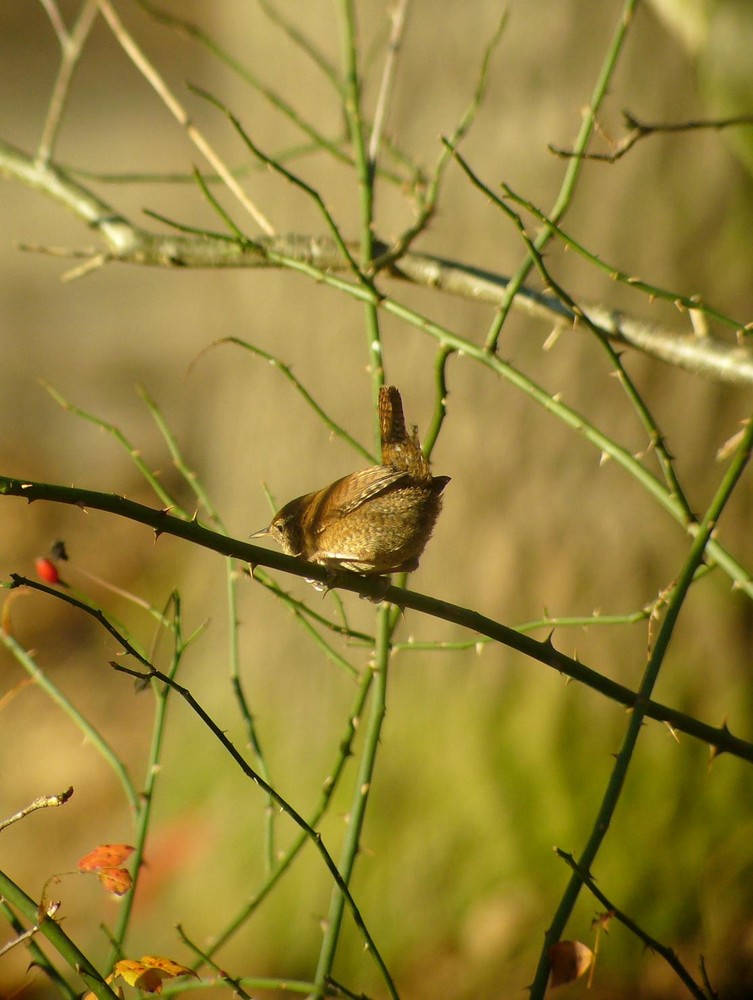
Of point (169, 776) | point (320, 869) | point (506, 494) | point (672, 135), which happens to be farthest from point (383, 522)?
point (169, 776)

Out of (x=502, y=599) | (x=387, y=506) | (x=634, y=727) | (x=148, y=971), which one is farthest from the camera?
(x=502, y=599)

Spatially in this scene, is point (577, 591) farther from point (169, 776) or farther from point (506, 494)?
point (169, 776)

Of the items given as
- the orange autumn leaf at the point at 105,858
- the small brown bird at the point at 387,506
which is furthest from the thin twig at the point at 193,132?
the orange autumn leaf at the point at 105,858

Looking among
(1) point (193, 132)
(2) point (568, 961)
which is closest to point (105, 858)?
(2) point (568, 961)

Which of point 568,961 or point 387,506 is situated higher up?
point 387,506

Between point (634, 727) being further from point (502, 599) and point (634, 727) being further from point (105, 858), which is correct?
point (502, 599)

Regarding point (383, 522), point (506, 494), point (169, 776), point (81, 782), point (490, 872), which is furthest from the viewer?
point (81, 782)

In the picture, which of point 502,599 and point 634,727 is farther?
point 502,599
